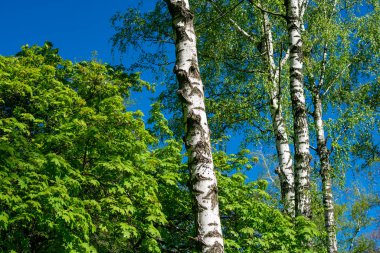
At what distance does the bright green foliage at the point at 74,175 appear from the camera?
24.8 feet

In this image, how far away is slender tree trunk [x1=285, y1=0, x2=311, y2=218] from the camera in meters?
8.12

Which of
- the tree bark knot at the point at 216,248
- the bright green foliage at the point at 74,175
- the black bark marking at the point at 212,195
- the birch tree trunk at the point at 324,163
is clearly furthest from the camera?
the birch tree trunk at the point at 324,163

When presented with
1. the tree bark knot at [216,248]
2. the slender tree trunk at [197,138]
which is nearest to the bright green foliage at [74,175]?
the slender tree trunk at [197,138]

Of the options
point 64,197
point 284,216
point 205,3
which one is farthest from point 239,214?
point 205,3

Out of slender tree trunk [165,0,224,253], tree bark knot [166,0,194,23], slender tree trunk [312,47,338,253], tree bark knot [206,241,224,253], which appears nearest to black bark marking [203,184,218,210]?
slender tree trunk [165,0,224,253]

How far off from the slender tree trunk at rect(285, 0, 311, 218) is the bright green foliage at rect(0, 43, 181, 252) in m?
2.25

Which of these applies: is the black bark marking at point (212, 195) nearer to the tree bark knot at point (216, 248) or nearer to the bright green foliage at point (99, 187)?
the tree bark knot at point (216, 248)

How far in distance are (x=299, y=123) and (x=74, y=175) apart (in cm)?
386

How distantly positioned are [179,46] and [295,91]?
367 cm

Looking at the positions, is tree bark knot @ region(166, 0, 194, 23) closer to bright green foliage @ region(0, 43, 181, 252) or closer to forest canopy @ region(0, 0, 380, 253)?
forest canopy @ region(0, 0, 380, 253)

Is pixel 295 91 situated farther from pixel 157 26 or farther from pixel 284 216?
pixel 157 26

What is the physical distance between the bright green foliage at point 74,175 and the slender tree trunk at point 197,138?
2.95 metres

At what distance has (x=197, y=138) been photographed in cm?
497

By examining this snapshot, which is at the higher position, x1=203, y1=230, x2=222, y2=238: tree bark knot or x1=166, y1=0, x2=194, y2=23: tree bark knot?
x1=166, y1=0, x2=194, y2=23: tree bark knot
